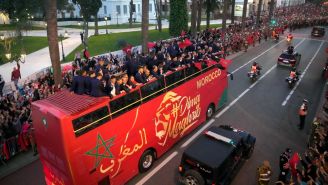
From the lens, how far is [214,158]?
9219 mm

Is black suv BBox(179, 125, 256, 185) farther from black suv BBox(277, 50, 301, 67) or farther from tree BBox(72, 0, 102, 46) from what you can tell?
tree BBox(72, 0, 102, 46)

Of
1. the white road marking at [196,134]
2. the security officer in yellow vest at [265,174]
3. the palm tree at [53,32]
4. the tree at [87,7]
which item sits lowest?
the white road marking at [196,134]

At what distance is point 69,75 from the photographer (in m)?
18.2

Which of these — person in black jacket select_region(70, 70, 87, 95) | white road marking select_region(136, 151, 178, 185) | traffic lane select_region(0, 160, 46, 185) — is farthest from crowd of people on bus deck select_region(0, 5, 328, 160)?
white road marking select_region(136, 151, 178, 185)

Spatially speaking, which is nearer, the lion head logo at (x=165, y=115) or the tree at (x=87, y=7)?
the lion head logo at (x=165, y=115)

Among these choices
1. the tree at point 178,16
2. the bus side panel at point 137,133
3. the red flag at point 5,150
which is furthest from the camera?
the tree at point 178,16

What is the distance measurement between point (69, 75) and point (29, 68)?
11.2 m

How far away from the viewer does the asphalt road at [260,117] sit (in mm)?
10859

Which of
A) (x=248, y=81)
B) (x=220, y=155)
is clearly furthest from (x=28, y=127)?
(x=248, y=81)

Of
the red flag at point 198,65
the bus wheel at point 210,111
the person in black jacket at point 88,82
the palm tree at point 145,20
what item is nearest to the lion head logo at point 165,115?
the red flag at point 198,65

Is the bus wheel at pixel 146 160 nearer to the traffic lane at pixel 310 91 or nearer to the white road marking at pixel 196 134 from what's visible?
the white road marking at pixel 196 134

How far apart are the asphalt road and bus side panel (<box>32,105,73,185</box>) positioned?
8.94 feet

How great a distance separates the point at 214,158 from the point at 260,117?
7530 mm

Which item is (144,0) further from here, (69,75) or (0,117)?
(0,117)
